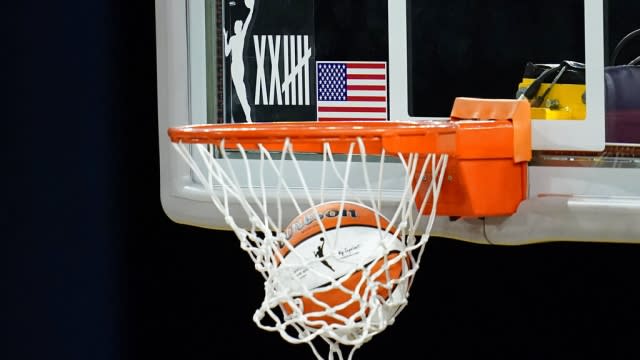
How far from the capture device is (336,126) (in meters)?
1.67

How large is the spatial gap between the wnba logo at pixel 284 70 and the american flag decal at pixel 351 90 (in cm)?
3

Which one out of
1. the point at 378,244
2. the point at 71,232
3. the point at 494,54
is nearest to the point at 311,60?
the point at 494,54

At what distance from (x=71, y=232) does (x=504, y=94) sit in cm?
92

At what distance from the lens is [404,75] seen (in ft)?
6.26

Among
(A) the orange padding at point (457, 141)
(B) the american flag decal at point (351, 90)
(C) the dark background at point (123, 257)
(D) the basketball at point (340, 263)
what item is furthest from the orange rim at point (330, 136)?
(C) the dark background at point (123, 257)

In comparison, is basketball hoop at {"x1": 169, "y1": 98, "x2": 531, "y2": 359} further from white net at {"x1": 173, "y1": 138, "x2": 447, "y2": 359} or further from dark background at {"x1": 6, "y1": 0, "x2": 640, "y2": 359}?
dark background at {"x1": 6, "y1": 0, "x2": 640, "y2": 359}

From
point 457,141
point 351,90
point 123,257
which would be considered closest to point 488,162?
point 457,141

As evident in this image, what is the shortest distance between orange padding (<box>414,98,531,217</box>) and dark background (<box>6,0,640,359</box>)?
0.39 m

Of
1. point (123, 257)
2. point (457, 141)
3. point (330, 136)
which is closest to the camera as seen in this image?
point (330, 136)

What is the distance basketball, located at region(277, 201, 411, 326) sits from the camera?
5.48 feet

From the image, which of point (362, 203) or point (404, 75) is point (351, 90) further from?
point (362, 203)

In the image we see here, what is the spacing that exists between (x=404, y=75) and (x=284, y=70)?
9.1 inches

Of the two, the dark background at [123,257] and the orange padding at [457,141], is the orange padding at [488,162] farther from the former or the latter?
the dark background at [123,257]

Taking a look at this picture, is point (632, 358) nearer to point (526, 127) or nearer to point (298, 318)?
point (526, 127)
